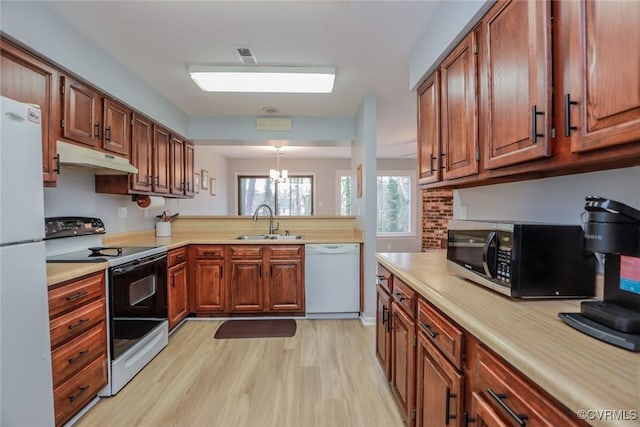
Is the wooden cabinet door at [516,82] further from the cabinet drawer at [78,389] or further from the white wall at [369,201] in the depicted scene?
the cabinet drawer at [78,389]

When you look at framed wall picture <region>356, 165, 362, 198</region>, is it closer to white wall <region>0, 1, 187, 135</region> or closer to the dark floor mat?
the dark floor mat

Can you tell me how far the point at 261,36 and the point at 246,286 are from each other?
244 cm

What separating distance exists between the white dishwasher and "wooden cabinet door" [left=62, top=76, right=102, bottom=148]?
2.14 m

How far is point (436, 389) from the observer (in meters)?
1.22

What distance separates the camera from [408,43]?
218cm

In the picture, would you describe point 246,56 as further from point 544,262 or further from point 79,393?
point 79,393

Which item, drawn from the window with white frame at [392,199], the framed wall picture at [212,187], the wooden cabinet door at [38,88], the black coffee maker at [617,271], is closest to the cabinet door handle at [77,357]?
the wooden cabinet door at [38,88]

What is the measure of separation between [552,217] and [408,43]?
1578 millimetres

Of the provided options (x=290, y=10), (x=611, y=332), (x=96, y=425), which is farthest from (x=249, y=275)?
(x=611, y=332)

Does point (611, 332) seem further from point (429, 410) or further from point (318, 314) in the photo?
point (318, 314)

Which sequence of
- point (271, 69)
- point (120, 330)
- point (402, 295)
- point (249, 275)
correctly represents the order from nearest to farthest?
point (402, 295) < point (120, 330) < point (271, 69) < point (249, 275)

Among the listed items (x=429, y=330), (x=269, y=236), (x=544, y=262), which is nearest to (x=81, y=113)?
(x=269, y=236)

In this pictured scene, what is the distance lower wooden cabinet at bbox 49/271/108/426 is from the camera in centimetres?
158

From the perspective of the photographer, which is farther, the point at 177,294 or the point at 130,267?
the point at 177,294
